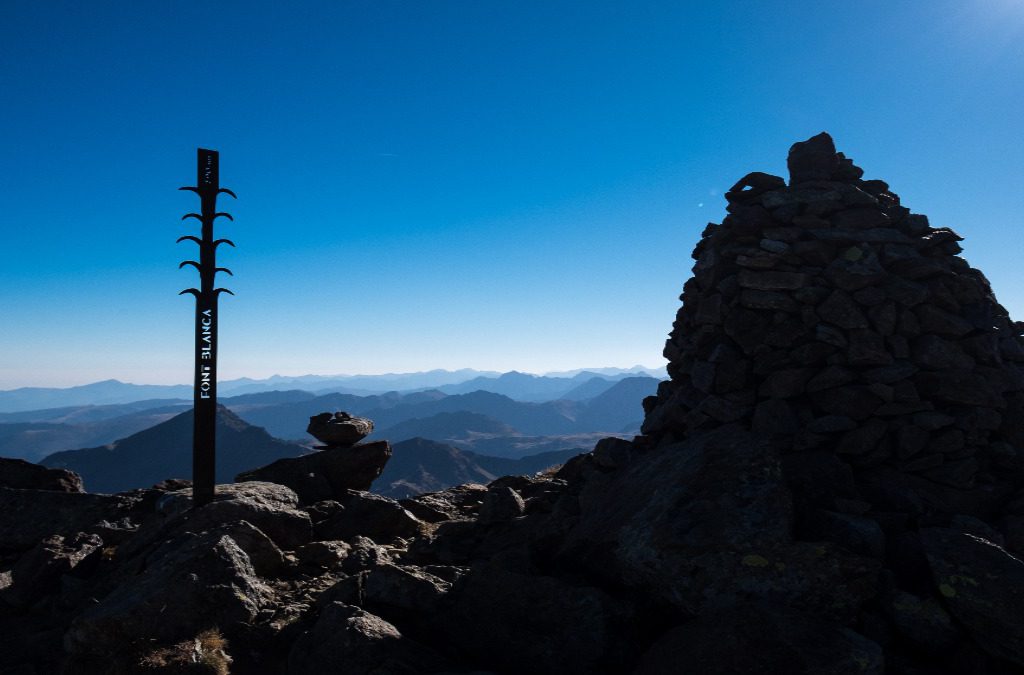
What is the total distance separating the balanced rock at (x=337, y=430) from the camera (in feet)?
65.1

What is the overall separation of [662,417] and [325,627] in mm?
9230

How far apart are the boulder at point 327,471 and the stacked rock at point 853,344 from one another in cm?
1010

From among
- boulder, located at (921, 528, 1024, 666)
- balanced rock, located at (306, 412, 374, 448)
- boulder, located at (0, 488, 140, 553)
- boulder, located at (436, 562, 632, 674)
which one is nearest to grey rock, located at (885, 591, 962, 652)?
boulder, located at (921, 528, 1024, 666)

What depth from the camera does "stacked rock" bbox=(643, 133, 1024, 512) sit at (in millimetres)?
11297

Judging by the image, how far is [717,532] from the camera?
789 centimetres

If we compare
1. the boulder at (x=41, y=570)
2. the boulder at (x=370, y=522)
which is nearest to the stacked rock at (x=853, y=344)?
the boulder at (x=370, y=522)

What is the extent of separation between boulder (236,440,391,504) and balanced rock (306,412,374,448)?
460mm

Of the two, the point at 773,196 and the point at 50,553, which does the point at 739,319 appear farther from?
the point at 50,553

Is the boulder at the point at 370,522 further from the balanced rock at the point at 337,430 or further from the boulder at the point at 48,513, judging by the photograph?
the boulder at the point at 48,513

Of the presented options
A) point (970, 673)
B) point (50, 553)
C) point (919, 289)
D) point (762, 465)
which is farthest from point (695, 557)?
point (50, 553)

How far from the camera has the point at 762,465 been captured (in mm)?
Answer: 8766

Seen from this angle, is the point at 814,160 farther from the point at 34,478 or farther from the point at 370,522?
the point at 34,478

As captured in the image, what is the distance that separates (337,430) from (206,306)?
277 inches

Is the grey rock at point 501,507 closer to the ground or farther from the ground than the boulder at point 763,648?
closer to the ground
